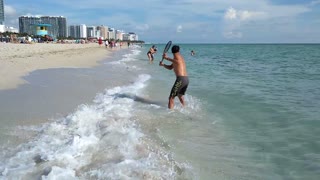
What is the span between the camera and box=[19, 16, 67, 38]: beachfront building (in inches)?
4678

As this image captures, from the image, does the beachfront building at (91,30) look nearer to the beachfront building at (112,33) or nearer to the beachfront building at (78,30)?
the beachfront building at (78,30)

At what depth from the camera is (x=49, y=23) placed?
130375 millimetres

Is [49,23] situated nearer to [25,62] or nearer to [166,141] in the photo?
[25,62]

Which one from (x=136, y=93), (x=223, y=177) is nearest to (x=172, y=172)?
(x=223, y=177)

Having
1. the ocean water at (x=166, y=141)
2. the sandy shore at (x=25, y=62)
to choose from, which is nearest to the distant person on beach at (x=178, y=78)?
the ocean water at (x=166, y=141)

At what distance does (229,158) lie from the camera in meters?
5.02

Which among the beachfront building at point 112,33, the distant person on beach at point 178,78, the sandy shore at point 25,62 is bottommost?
the beachfront building at point 112,33

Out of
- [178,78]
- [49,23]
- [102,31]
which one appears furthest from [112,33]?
[178,78]

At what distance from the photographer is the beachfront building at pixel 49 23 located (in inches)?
4678

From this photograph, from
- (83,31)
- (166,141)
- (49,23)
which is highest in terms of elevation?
(49,23)

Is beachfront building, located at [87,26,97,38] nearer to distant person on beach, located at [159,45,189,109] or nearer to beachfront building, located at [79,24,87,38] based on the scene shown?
beachfront building, located at [79,24,87,38]

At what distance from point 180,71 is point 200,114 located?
1.22 m

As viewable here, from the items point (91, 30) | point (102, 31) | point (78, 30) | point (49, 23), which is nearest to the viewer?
point (49, 23)

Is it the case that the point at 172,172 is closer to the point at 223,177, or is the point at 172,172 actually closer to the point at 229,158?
the point at 223,177
